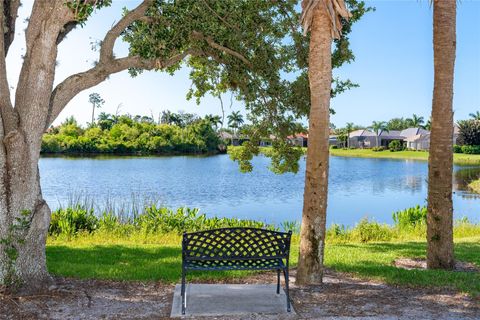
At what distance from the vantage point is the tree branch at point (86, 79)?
752 centimetres

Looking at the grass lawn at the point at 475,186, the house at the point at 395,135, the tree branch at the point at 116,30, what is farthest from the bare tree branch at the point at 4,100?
the house at the point at 395,135

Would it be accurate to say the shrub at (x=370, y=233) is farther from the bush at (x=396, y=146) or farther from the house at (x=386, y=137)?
the house at (x=386, y=137)

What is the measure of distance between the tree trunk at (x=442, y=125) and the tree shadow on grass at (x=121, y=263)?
10.9 feet

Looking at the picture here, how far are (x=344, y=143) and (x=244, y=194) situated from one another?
99.6 m

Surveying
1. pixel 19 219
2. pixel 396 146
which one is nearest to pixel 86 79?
pixel 19 219

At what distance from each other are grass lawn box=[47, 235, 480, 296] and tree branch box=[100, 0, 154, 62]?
11.3ft

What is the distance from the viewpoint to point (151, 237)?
13.2m

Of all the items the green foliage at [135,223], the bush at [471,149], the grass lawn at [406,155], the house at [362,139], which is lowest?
the green foliage at [135,223]

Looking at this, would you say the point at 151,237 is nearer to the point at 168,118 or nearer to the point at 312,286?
the point at 312,286

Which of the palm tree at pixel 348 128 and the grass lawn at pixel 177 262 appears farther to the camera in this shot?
the palm tree at pixel 348 128

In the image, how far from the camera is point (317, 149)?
700cm

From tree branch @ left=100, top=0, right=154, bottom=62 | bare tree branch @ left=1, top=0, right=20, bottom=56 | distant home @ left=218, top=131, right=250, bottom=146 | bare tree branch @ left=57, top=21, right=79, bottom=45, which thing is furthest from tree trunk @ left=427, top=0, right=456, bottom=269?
bare tree branch @ left=1, top=0, right=20, bottom=56

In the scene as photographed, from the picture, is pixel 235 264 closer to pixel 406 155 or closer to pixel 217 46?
pixel 217 46

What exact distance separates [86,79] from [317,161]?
378 centimetres
